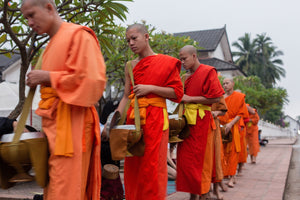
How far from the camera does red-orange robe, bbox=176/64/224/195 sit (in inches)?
177

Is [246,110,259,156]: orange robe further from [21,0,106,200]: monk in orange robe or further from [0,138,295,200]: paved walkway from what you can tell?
[21,0,106,200]: monk in orange robe

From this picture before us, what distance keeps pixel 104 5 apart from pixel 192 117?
163cm

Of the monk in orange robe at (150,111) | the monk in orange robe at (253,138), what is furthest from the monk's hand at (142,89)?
the monk in orange robe at (253,138)

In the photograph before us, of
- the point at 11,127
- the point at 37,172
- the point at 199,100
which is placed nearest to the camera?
the point at 37,172

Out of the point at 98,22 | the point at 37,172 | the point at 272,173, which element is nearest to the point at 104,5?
the point at 98,22

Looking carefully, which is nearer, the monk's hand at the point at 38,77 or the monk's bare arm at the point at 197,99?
the monk's hand at the point at 38,77

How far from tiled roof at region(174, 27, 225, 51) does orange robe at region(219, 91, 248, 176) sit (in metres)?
29.1

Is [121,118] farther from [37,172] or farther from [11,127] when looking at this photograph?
[37,172]

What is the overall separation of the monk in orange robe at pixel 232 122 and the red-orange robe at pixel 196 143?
2.02 metres

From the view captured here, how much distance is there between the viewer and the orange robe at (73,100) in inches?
98.2

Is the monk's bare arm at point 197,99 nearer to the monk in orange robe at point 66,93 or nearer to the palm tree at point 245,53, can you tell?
the monk in orange robe at point 66,93

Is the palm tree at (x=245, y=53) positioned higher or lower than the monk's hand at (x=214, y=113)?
higher

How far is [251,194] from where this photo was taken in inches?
234

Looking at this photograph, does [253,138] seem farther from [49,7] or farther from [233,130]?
[49,7]
